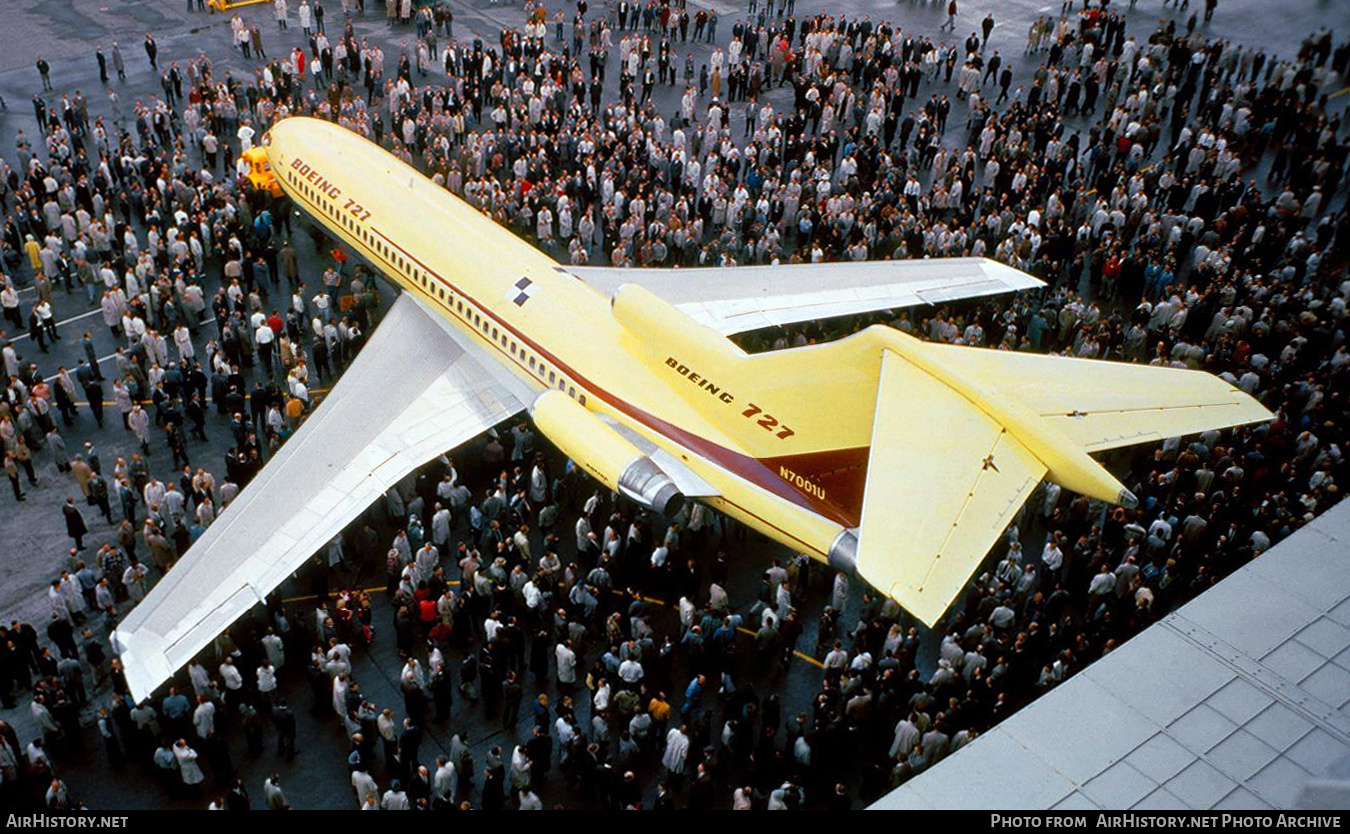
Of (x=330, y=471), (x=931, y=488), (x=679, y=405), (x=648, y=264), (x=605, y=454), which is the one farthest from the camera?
(x=648, y=264)

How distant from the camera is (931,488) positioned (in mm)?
15461

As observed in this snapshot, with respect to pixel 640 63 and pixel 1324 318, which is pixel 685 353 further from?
pixel 640 63

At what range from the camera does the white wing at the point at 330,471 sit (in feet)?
66.0

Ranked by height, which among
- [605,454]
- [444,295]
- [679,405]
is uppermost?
[679,405]

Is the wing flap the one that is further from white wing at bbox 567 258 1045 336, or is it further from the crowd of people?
white wing at bbox 567 258 1045 336

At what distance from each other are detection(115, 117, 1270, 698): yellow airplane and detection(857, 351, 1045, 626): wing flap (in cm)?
3

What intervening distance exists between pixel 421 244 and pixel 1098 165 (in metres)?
25.5

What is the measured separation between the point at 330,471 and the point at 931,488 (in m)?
14.1

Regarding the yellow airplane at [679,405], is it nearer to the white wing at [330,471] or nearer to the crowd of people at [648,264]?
the white wing at [330,471]

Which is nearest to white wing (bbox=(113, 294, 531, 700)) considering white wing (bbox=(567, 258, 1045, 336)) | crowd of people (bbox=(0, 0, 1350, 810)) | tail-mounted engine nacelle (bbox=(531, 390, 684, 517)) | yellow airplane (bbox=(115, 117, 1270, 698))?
yellow airplane (bbox=(115, 117, 1270, 698))

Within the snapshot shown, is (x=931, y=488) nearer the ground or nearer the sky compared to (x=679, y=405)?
nearer the sky

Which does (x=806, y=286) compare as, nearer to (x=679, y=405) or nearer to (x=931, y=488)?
(x=679, y=405)

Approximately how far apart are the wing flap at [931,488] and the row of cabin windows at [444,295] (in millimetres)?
10222

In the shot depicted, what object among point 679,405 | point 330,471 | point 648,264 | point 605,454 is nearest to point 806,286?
point 648,264
